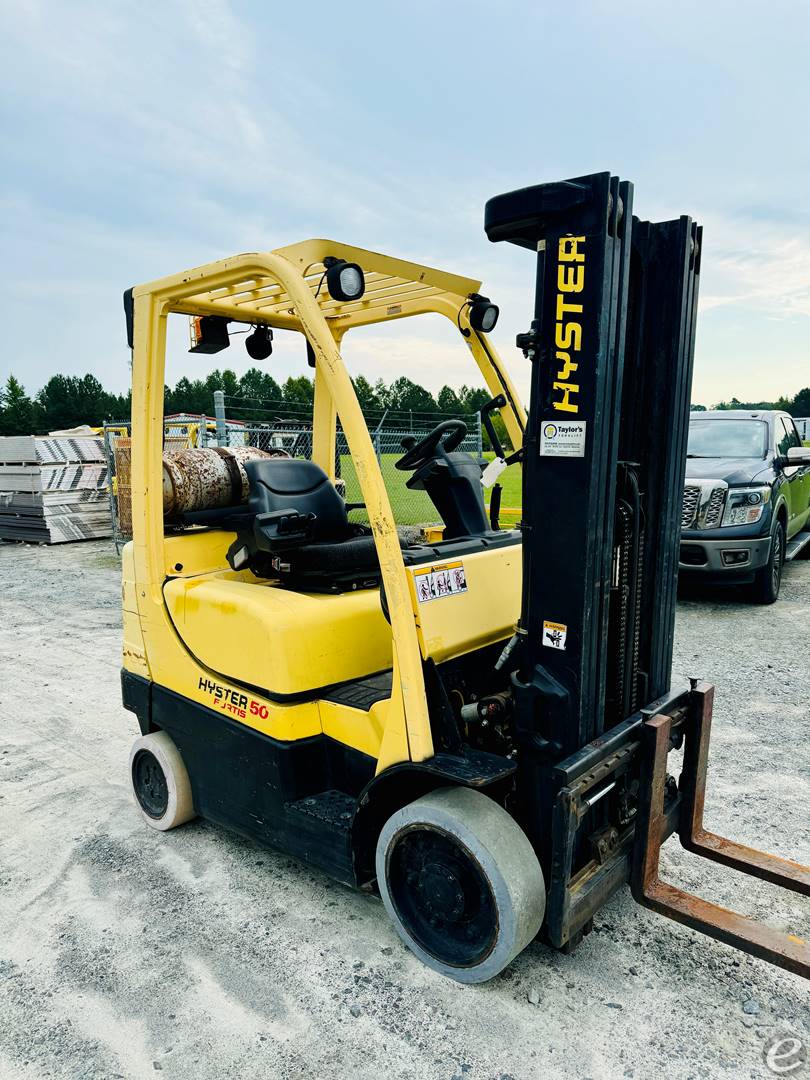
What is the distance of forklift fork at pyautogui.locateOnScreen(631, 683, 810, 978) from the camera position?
2.40 m

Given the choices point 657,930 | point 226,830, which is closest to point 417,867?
point 657,930

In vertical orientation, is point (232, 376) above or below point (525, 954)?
above

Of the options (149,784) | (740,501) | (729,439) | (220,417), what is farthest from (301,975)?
(729,439)

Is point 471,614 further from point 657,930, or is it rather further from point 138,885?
point 138,885

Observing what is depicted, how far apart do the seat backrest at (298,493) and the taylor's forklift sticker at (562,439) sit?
1.41m

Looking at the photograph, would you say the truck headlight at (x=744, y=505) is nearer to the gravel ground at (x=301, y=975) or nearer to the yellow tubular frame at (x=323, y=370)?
the gravel ground at (x=301, y=975)

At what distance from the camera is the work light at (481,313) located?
3504mm

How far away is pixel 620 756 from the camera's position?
2621mm

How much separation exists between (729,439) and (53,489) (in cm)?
1170

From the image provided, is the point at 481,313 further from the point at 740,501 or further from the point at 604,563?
the point at 740,501

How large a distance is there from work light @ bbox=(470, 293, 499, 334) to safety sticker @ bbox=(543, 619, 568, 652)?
1.59 metres

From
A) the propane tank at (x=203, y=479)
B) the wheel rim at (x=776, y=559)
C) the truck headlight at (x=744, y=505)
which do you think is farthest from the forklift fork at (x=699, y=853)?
the wheel rim at (x=776, y=559)

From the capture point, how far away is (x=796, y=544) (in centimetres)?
989

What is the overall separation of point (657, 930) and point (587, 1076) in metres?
0.79
